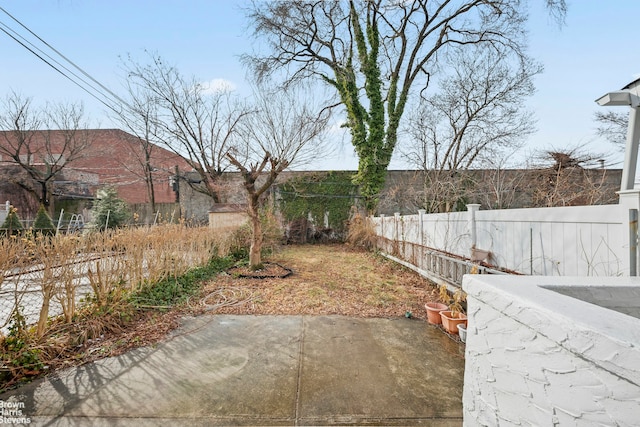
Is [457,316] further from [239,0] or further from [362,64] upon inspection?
[239,0]

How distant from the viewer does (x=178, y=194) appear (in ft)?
47.1

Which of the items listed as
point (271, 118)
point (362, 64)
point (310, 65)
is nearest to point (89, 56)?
point (271, 118)

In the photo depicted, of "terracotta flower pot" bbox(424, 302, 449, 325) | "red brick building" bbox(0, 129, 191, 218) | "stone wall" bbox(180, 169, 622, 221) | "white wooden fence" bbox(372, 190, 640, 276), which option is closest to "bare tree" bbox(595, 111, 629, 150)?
"stone wall" bbox(180, 169, 622, 221)

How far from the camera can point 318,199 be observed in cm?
1280

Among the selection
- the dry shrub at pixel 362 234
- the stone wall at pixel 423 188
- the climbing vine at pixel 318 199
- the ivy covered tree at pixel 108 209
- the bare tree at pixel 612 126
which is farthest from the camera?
the climbing vine at pixel 318 199

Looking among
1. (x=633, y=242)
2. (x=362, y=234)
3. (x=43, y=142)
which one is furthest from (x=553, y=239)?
(x=43, y=142)

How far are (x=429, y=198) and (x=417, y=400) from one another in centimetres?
864

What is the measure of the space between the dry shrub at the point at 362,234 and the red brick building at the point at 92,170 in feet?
34.5

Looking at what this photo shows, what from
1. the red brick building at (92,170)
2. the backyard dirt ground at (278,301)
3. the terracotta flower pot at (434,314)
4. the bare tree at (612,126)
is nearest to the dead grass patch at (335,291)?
the backyard dirt ground at (278,301)

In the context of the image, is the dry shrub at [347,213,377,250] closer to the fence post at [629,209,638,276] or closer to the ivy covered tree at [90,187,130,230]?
the fence post at [629,209,638,276]

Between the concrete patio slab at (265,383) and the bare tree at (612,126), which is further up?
the bare tree at (612,126)

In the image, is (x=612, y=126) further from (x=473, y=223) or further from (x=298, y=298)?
(x=298, y=298)

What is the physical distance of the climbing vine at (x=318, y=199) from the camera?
12.7m

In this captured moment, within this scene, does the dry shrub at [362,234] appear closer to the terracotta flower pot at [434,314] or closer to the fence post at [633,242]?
the terracotta flower pot at [434,314]
